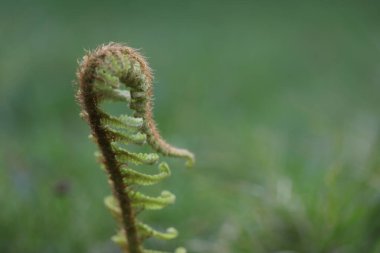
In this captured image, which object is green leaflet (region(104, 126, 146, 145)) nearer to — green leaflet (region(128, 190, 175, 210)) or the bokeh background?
green leaflet (region(128, 190, 175, 210))

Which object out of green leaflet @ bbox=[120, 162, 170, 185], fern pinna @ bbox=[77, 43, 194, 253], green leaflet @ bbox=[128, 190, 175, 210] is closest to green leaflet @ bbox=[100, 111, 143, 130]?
fern pinna @ bbox=[77, 43, 194, 253]

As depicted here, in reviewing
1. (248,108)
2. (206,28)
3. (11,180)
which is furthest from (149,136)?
(206,28)

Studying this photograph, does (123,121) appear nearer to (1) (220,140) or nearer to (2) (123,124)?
(2) (123,124)

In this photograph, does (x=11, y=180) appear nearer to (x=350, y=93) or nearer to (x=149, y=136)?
(x=149, y=136)

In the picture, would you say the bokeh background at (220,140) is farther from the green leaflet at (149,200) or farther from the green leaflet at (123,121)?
the green leaflet at (123,121)

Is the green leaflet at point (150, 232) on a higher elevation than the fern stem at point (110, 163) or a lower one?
lower

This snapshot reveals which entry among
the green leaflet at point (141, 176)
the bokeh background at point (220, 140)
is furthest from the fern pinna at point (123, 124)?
the bokeh background at point (220, 140)

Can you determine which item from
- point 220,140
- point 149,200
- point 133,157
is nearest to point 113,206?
point 149,200
